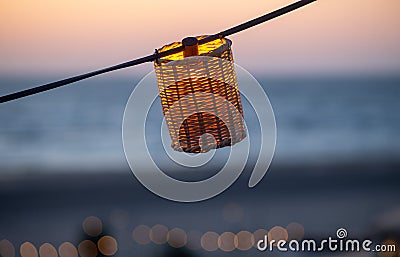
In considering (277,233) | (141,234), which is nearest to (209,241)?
(141,234)

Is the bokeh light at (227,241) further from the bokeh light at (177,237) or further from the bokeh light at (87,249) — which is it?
the bokeh light at (87,249)

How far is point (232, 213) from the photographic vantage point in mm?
19656

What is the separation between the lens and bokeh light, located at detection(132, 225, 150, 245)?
59.1ft

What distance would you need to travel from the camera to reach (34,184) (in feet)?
73.3

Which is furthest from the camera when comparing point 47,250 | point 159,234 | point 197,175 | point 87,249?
point 197,175

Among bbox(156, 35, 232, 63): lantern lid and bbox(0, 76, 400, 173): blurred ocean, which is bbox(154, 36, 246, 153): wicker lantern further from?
bbox(0, 76, 400, 173): blurred ocean

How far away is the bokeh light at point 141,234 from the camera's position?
18.0m

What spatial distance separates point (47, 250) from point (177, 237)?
2.69m

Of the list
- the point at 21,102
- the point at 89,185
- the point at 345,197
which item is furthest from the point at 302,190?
the point at 21,102

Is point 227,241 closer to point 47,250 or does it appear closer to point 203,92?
point 47,250

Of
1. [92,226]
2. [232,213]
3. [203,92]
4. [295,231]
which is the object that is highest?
[203,92]

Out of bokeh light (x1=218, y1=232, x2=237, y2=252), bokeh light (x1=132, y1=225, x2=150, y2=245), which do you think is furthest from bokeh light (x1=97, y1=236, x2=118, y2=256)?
bokeh light (x1=218, y1=232, x2=237, y2=252)

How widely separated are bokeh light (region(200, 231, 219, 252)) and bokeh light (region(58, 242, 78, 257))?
248cm

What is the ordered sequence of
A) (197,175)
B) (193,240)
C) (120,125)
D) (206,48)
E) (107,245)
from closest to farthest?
1. (206,48)
2. (107,245)
3. (193,240)
4. (197,175)
5. (120,125)
